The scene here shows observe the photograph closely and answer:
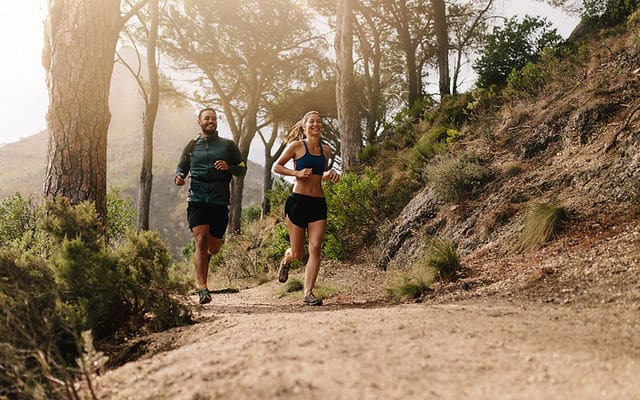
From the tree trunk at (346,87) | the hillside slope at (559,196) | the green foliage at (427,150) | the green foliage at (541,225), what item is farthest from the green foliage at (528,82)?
the green foliage at (541,225)

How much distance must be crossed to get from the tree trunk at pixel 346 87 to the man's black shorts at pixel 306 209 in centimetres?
611

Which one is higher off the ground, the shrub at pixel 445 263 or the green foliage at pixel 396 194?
the green foliage at pixel 396 194

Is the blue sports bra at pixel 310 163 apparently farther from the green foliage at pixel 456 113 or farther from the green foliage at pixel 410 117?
the green foliage at pixel 410 117

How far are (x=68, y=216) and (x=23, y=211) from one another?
19.6 ft

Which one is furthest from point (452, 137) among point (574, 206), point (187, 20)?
point (187, 20)

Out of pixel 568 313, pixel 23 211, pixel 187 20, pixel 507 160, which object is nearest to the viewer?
pixel 568 313

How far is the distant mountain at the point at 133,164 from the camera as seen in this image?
63656 mm

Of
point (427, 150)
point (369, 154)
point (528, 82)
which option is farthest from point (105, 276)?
point (369, 154)

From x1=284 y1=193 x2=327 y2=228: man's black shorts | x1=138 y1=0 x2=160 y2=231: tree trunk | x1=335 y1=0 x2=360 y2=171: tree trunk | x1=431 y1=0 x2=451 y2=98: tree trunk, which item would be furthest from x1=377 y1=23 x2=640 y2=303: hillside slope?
x1=138 y1=0 x2=160 y2=231: tree trunk

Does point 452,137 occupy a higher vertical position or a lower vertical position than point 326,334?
higher

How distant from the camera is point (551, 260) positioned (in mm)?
4492

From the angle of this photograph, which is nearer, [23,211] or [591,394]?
[591,394]

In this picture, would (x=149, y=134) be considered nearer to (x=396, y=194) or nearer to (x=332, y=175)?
(x=396, y=194)

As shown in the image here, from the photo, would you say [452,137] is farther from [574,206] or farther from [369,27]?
[369,27]
